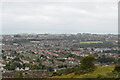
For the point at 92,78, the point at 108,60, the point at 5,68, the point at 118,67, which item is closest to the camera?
the point at 92,78

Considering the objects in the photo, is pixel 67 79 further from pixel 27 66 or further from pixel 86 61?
pixel 27 66

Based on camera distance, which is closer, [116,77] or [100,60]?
[116,77]

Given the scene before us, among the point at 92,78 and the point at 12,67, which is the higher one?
the point at 92,78

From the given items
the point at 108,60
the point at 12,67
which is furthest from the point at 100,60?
the point at 12,67

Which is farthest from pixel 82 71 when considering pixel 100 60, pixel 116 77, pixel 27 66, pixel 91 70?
pixel 100 60

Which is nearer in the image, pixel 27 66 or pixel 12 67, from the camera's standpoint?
pixel 12 67

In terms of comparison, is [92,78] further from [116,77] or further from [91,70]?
[91,70]

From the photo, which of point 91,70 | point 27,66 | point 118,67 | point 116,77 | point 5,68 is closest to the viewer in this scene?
point 116,77

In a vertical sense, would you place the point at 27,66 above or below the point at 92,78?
below

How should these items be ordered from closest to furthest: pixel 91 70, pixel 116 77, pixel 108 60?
pixel 116 77 → pixel 91 70 → pixel 108 60
